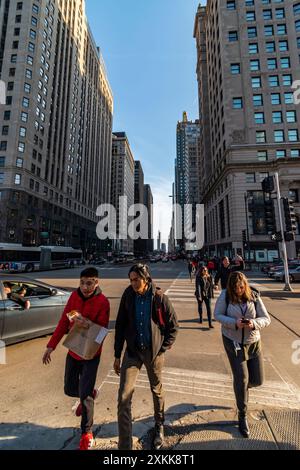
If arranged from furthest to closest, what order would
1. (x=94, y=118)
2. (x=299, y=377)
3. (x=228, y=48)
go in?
(x=94, y=118) < (x=228, y=48) < (x=299, y=377)

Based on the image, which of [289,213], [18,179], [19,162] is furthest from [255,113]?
[18,179]

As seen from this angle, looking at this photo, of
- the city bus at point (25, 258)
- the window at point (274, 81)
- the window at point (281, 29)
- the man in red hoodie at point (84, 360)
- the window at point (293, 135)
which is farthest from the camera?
the window at point (281, 29)

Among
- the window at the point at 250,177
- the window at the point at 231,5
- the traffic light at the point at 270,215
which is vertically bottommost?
the traffic light at the point at 270,215

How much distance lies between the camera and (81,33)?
7825 centimetres

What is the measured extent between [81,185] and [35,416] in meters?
79.9

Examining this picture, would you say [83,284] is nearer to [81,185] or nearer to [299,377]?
[299,377]

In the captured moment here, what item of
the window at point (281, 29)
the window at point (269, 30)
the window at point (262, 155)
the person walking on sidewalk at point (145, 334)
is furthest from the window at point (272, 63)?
the person walking on sidewalk at point (145, 334)

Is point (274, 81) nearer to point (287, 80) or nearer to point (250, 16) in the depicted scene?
point (287, 80)

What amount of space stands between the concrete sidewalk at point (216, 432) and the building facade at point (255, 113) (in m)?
35.1

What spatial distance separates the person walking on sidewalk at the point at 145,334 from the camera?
104 inches

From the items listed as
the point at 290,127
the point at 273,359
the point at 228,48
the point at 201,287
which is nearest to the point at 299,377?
the point at 273,359

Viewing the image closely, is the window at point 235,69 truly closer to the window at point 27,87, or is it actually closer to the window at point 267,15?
the window at point 267,15

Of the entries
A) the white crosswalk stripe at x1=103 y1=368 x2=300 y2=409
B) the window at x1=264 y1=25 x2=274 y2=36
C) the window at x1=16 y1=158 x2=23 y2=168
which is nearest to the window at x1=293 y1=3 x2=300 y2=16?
the window at x1=264 y1=25 x2=274 y2=36
